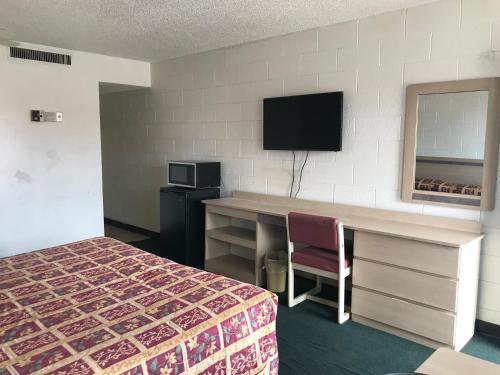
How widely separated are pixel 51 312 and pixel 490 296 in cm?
292

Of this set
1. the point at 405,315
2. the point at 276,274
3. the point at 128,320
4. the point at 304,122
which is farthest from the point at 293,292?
the point at 128,320

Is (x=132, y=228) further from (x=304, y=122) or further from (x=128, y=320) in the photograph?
(x=128, y=320)

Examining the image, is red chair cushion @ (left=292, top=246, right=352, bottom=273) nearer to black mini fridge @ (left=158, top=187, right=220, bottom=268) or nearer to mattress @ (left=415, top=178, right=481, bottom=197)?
mattress @ (left=415, top=178, right=481, bottom=197)

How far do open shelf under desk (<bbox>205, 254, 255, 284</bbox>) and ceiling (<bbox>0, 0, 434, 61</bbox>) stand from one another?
2.38 meters

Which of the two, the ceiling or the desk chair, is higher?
the ceiling

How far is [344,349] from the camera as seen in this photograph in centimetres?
279

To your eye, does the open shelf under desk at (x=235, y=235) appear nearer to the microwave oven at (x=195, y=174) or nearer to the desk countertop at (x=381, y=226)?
the desk countertop at (x=381, y=226)

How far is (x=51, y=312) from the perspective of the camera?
187 cm

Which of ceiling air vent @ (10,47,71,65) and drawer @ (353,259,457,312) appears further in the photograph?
ceiling air vent @ (10,47,71,65)

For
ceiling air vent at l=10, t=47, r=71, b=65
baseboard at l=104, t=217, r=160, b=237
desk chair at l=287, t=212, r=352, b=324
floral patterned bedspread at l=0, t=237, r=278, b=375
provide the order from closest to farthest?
floral patterned bedspread at l=0, t=237, r=278, b=375, desk chair at l=287, t=212, r=352, b=324, ceiling air vent at l=10, t=47, r=71, b=65, baseboard at l=104, t=217, r=160, b=237

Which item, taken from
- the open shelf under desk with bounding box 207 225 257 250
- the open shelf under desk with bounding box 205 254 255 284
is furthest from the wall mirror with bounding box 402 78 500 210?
the open shelf under desk with bounding box 205 254 255 284

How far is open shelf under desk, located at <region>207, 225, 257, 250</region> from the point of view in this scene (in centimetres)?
394

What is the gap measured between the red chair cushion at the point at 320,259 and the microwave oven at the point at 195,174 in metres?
1.56

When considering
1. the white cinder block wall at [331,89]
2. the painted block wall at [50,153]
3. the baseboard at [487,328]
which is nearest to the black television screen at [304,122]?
the white cinder block wall at [331,89]
